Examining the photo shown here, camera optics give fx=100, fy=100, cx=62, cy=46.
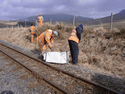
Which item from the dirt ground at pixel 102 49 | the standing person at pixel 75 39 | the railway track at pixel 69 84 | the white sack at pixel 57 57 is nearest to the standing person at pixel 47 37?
the white sack at pixel 57 57

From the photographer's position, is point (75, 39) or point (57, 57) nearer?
point (75, 39)

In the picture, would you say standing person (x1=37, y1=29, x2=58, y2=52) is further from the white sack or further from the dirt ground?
the dirt ground

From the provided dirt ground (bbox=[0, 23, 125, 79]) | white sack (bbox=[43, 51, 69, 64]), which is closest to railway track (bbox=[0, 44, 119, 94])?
white sack (bbox=[43, 51, 69, 64])

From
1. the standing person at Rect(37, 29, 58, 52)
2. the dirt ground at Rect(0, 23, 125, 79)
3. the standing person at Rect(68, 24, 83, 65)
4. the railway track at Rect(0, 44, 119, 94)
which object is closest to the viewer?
the railway track at Rect(0, 44, 119, 94)

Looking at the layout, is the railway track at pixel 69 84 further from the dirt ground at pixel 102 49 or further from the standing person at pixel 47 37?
the standing person at pixel 47 37

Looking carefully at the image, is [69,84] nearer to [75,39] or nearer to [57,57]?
[57,57]

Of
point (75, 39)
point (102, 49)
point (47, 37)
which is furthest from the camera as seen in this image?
point (102, 49)

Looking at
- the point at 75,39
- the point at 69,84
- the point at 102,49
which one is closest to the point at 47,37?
the point at 75,39

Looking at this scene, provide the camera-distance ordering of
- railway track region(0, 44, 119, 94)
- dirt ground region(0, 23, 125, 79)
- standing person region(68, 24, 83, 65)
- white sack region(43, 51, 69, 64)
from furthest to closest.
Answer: white sack region(43, 51, 69, 64) → dirt ground region(0, 23, 125, 79) → standing person region(68, 24, 83, 65) → railway track region(0, 44, 119, 94)

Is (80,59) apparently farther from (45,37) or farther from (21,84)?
(21,84)

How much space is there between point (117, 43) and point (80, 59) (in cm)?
264

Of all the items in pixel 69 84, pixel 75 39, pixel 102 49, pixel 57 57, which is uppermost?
pixel 75 39

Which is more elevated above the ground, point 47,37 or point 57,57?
point 47,37

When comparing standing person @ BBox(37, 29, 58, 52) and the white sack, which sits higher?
standing person @ BBox(37, 29, 58, 52)
